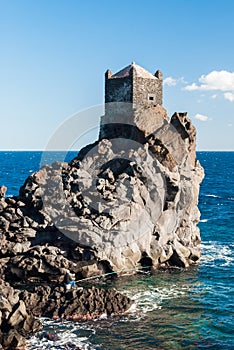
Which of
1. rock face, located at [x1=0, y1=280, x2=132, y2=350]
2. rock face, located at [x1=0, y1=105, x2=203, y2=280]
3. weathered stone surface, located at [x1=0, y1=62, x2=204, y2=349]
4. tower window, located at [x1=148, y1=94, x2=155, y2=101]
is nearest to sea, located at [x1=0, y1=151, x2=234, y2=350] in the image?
rock face, located at [x1=0, y1=280, x2=132, y2=350]

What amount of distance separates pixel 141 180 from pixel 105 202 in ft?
15.5

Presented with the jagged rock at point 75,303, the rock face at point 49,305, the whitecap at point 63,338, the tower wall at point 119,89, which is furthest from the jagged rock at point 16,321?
the tower wall at point 119,89

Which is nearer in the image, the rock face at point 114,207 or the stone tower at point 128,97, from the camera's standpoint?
the rock face at point 114,207

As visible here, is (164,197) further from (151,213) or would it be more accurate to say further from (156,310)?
(156,310)

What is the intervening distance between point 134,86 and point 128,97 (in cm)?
139

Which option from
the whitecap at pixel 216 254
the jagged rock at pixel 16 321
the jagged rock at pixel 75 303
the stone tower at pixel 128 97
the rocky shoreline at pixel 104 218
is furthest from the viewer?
the stone tower at pixel 128 97

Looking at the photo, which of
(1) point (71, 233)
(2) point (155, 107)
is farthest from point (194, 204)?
(1) point (71, 233)

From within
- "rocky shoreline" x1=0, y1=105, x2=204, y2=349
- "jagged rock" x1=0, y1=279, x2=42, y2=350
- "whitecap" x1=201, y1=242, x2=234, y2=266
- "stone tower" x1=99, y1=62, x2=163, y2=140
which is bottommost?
"jagged rock" x1=0, y1=279, x2=42, y2=350

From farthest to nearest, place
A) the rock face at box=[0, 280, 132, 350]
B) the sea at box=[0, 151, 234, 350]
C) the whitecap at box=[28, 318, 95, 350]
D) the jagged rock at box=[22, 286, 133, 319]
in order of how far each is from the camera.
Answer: the jagged rock at box=[22, 286, 133, 319]
the rock face at box=[0, 280, 132, 350]
the sea at box=[0, 151, 234, 350]
the whitecap at box=[28, 318, 95, 350]

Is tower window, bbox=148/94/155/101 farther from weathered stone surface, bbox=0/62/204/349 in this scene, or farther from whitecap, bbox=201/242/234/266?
whitecap, bbox=201/242/234/266

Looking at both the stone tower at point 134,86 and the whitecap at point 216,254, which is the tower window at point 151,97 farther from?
the whitecap at point 216,254

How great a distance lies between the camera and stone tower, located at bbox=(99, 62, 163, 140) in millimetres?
46312

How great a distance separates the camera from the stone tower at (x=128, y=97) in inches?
1823

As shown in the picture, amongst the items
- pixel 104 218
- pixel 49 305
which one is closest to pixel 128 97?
pixel 104 218
